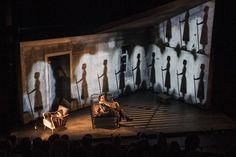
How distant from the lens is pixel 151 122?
2097 centimetres

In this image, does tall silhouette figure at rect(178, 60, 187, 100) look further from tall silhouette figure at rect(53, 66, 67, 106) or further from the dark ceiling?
tall silhouette figure at rect(53, 66, 67, 106)

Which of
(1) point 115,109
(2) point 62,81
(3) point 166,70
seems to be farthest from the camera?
(3) point 166,70

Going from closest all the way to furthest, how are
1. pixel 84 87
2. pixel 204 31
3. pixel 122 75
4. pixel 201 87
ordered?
pixel 204 31 < pixel 201 87 < pixel 84 87 < pixel 122 75

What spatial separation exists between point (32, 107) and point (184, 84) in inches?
295

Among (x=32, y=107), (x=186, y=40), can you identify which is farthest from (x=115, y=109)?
(x=186, y=40)

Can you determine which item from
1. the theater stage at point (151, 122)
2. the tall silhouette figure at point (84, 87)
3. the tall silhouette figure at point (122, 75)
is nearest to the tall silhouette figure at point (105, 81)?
Result: the tall silhouette figure at point (122, 75)

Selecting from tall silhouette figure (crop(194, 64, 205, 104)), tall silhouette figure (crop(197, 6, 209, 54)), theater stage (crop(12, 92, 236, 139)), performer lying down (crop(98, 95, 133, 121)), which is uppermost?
tall silhouette figure (crop(197, 6, 209, 54))

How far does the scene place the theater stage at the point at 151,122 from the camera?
19.6 meters

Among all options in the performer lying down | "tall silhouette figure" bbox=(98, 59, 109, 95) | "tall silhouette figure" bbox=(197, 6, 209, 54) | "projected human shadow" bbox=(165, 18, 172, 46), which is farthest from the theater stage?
"projected human shadow" bbox=(165, 18, 172, 46)

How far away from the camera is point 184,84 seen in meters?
23.8

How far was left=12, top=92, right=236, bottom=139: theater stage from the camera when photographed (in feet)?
64.2

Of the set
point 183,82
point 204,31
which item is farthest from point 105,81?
point 204,31

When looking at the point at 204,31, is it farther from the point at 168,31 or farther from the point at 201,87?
the point at 168,31

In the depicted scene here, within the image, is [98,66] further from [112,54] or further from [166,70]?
[166,70]
